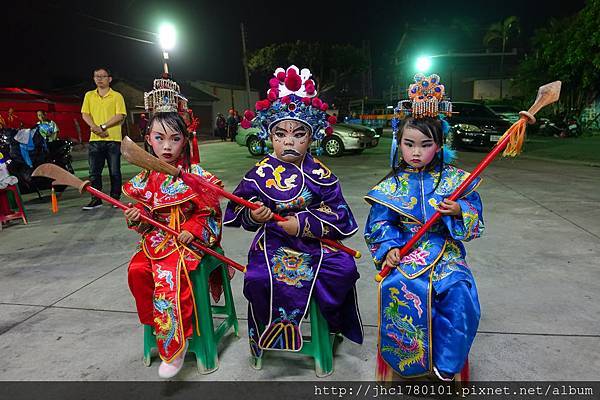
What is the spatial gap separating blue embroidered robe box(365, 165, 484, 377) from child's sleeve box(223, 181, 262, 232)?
0.59 m

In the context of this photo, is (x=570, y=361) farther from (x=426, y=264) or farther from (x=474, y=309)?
(x=426, y=264)

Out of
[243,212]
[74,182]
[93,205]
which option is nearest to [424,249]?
[243,212]

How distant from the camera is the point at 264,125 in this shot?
2338mm

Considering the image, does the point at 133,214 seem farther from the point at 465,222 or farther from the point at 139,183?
the point at 465,222

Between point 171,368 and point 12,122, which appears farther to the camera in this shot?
point 12,122

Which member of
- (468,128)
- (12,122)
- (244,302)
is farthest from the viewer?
(468,128)

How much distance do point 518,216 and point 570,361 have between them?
10.8 ft

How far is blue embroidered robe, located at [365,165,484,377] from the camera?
191 centimetres

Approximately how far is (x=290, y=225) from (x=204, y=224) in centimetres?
54

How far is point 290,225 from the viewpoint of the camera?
2107 millimetres

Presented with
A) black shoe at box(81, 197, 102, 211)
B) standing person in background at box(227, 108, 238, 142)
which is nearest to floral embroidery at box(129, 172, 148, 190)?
black shoe at box(81, 197, 102, 211)

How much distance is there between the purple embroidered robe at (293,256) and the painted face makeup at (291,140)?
5 centimetres

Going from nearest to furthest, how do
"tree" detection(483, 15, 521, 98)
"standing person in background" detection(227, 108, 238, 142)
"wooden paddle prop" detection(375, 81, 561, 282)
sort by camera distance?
1. "wooden paddle prop" detection(375, 81, 561, 282)
2. "standing person in background" detection(227, 108, 238, 142)
3. "tree" detection(483, 15, 521, 98)

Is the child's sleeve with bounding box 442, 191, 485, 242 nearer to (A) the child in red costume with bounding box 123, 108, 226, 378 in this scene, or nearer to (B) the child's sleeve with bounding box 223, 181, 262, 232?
(B) the child's sleeve with bounding box 223, 181, 262, 232
